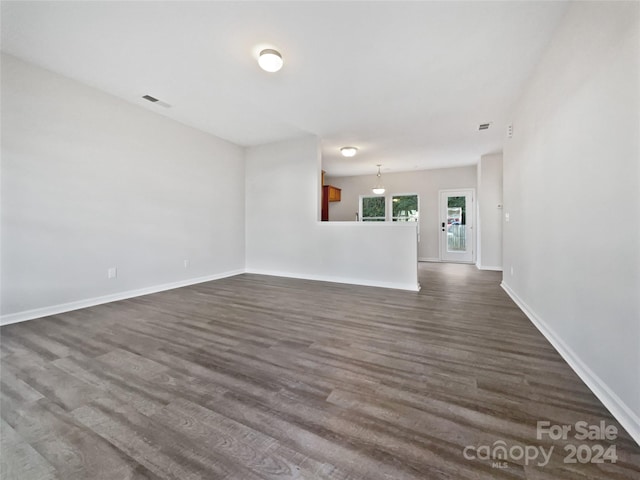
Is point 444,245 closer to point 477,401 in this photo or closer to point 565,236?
point 565,236

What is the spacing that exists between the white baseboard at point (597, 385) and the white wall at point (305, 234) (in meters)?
2.08

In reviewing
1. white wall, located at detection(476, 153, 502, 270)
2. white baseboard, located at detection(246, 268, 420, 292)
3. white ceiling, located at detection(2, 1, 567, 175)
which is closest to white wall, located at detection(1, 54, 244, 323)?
white ceiling, located at detection(2, 1, 567, 175)

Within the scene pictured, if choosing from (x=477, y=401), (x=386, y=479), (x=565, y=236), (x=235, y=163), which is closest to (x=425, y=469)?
(x=386, y=479)

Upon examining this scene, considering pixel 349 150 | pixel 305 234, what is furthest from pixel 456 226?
pixel 305 234

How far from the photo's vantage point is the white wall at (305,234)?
4465mm

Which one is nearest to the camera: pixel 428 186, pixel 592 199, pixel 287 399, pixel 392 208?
pixel 287 399

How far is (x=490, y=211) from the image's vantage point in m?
6.07

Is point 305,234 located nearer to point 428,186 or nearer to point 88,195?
point 88,195

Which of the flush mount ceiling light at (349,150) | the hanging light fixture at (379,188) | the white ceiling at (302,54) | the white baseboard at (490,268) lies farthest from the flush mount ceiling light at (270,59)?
the white baseboard at (490,268)

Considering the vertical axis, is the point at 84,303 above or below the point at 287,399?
above

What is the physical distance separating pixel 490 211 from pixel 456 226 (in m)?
1.47

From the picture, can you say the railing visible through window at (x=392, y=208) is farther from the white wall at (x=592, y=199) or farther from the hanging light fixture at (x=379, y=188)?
the white wall at (x=592, y=199)

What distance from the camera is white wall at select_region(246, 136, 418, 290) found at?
4.46 m

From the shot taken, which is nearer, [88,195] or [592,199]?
[592,199]
